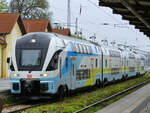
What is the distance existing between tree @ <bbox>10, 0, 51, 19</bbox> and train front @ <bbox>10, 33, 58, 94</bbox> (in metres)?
46.4

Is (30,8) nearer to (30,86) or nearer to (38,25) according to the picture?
(38,25)

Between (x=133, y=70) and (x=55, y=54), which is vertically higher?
A: (x=55, y=54)

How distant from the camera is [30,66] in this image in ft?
44.3

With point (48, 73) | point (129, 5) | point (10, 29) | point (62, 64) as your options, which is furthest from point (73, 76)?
point (10, 29)

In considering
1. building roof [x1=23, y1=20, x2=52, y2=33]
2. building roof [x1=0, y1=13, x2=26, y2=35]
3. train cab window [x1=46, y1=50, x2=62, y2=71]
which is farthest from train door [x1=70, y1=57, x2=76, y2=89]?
building roof [x1=23, y1=20, x2=52, y2=33]

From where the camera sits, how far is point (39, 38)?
46.3 ft

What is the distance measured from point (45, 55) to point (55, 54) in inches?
17.6

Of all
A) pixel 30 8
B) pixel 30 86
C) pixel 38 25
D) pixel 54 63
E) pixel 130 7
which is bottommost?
pixel 30 86

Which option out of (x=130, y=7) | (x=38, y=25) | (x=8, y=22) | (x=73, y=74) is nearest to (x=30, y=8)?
(x=38, y=25)

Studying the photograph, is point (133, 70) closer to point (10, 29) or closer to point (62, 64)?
point (10, 29)

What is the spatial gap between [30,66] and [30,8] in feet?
157

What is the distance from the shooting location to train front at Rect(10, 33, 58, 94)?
13320 mm

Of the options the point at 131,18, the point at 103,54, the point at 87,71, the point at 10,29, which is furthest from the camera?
the point at 10,29

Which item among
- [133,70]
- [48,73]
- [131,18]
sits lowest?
[133,70]
